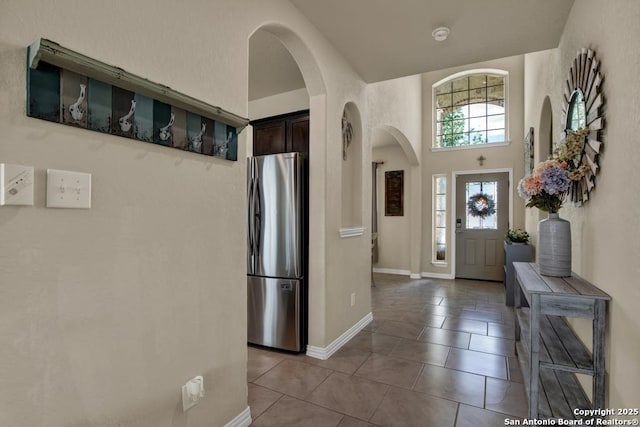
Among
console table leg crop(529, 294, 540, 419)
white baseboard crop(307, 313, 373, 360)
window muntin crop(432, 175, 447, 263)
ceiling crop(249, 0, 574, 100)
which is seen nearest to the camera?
console table leg crop(529, 294, 540, 419)

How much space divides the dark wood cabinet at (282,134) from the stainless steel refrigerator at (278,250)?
0.45 meters

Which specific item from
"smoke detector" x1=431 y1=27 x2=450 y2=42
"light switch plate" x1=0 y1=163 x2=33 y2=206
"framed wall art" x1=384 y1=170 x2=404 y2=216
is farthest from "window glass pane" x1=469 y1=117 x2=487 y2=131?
"light switch plate" x1=0 y1=163 x2=33 y2=206

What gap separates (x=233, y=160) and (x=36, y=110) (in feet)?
2.87

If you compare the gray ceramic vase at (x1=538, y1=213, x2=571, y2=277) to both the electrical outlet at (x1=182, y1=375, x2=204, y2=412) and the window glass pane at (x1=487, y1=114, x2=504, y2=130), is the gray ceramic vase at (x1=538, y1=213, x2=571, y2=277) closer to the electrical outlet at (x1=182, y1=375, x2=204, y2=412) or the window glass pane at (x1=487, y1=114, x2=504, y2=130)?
the electrical outlet at (x1=182, y1=375, x2=204, y2=412)

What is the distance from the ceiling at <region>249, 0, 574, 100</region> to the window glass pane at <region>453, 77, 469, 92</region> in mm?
3381

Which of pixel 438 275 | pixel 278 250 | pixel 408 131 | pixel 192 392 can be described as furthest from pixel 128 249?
pixel 438 275

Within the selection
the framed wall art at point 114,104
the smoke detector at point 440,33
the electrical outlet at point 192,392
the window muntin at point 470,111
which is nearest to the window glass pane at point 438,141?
the window muntin at point 470,111

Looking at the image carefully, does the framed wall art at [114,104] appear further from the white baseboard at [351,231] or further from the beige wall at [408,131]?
the beige wall at [408,131]

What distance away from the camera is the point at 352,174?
3537mm

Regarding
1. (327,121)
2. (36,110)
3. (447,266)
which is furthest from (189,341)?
(447,266)

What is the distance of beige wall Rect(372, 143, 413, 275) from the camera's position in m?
6.70

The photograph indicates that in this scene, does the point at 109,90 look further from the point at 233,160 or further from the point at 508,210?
the point at 508,210

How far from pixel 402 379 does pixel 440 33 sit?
8.77ft

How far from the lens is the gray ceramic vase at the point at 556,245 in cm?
191
